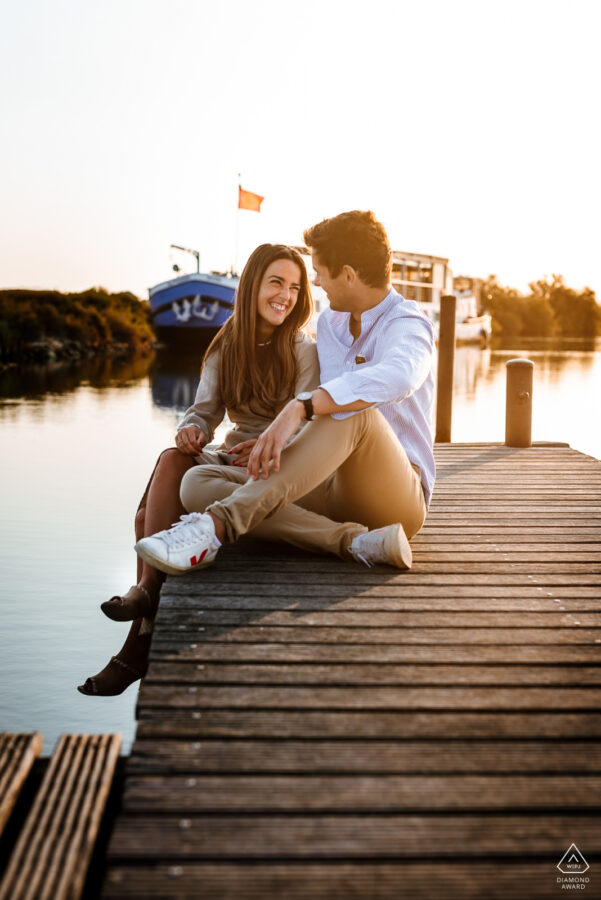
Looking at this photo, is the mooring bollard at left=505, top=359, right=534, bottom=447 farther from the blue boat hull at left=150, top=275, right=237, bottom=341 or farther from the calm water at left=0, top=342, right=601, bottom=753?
the blue boat hull at left=150, top=275, right=237, bottom=341

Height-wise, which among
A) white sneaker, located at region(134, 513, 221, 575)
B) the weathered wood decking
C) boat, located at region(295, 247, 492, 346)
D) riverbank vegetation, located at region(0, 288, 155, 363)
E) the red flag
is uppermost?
the red flag

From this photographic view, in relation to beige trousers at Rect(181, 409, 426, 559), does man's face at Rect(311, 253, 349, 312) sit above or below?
above

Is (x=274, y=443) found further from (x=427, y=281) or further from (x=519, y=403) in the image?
(x=427, y=281)

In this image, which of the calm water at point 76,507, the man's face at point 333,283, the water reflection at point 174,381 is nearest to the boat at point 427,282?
the water reflection at point 174,381

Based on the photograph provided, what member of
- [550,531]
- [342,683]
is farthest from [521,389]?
[342,683]

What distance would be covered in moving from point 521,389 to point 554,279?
9291 cm

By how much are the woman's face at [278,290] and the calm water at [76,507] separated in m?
1.57

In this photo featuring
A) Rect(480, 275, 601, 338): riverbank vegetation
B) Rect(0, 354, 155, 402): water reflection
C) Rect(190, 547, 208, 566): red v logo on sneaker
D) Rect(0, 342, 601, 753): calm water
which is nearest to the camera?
Rect(190, 547, 208, 566): red v logo on sneaker

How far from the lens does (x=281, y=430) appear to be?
7.59ft

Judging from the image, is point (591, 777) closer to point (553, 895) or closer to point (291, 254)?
point (553, 895)

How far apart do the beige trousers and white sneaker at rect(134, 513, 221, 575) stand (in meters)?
0.05

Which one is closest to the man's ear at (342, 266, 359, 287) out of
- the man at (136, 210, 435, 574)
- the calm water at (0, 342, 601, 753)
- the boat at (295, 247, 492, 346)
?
the man at (136, 210, 435, 574)

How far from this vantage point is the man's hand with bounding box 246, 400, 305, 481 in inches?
90.6

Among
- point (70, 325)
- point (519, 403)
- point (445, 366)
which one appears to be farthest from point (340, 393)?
point (70, 325)
